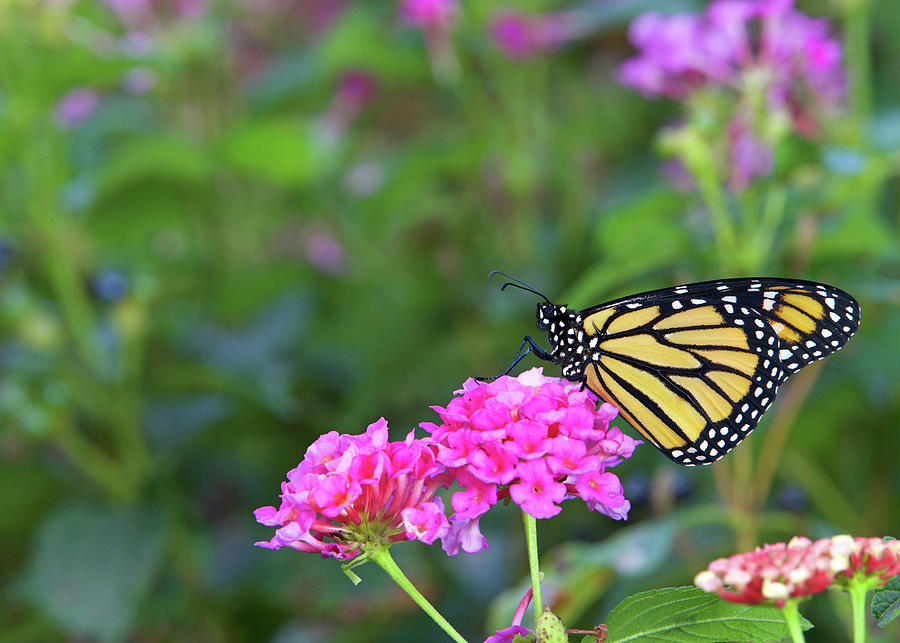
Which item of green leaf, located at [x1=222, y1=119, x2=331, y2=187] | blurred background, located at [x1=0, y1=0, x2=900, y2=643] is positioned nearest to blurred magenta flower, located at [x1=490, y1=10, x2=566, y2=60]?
blurred background, located at [x1=0, y1=0, x2=900, y2=643]

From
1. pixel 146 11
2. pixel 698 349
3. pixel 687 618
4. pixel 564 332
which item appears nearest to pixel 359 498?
pixel 687 618

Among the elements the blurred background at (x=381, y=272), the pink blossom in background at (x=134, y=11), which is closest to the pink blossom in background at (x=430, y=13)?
the blurred background at (x=381, y=272)

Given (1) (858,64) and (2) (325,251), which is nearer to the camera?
(1) (858,64)

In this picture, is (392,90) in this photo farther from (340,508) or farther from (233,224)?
(340,508)

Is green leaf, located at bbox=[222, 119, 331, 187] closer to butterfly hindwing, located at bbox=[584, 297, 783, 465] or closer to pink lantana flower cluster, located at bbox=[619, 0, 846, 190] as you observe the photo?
pink lantana flower cluster, located at bbox=[619, 0, 846, 190]

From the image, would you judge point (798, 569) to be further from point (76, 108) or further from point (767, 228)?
point (76, 108)

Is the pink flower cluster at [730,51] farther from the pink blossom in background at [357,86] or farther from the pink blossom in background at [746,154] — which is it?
the pink blossom in background at [357,86]
